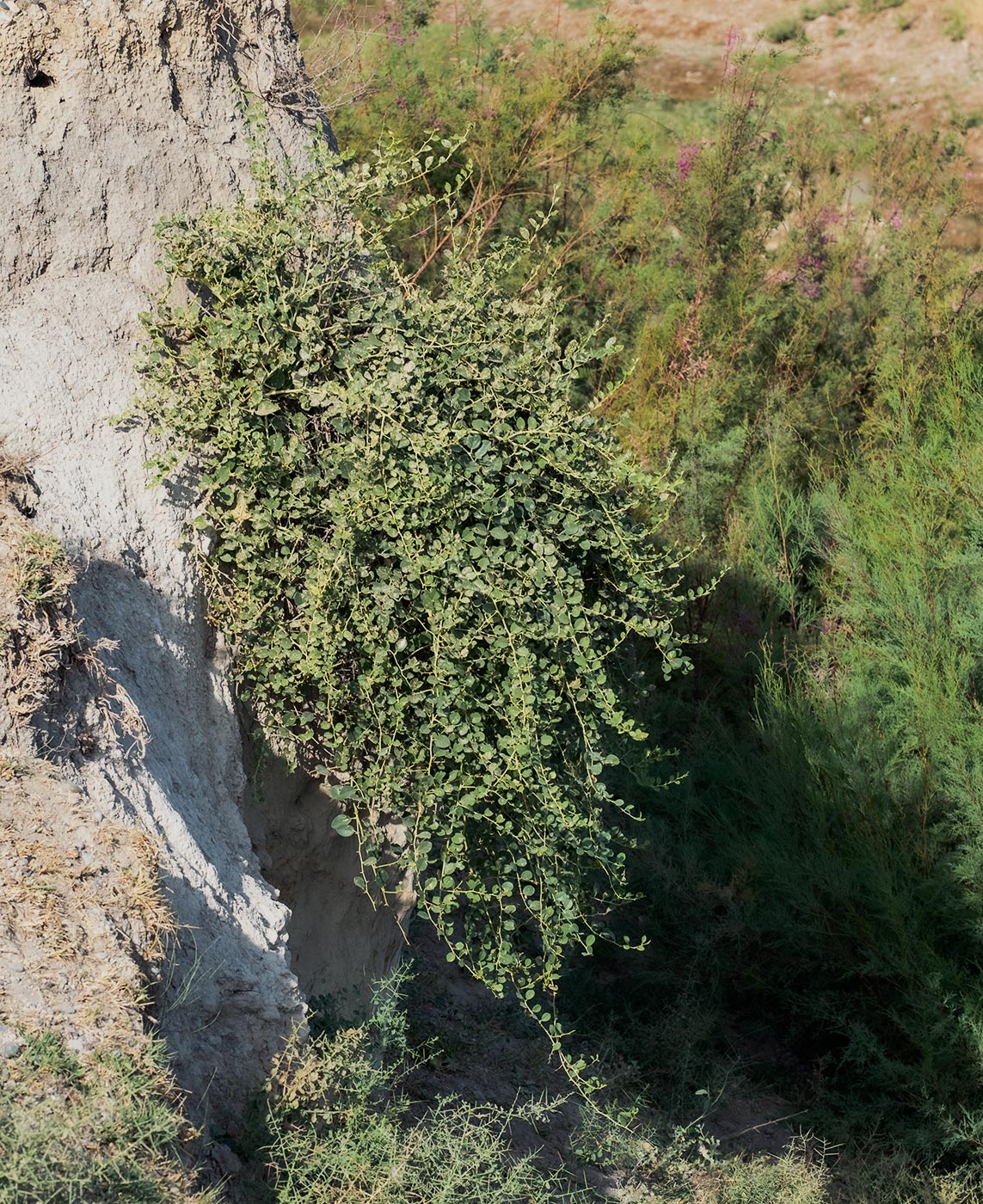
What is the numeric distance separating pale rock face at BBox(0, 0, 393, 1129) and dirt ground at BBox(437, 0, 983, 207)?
13344 millimetres

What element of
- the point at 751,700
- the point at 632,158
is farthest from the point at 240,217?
the point at 632,158

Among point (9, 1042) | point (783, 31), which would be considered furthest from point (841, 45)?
point (9, 1042)

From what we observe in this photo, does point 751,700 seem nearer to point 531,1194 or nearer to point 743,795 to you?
point 743,795

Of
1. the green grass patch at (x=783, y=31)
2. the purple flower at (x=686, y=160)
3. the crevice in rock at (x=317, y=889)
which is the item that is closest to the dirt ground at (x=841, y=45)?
the green grass patch at (x=783, y=31)

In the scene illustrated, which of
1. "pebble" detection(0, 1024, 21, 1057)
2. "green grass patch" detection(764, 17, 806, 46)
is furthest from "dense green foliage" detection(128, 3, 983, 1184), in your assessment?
"green grass patch" detection(764, 17, 806, 46)

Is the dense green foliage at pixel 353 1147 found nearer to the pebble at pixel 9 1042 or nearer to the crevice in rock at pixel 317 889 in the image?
the crevice in rock at pixel 317 889

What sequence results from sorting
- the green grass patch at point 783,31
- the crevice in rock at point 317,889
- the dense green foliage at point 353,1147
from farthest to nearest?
the green grass patch at point 783,31 < the crevice in rock at point 317,889 < the dense green foliage at point 353,1147

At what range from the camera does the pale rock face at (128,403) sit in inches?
123

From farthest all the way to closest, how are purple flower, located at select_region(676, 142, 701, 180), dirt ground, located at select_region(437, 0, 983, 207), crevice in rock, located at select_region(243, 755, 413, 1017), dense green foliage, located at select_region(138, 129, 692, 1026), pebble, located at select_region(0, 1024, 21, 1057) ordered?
1. dirt ground, located at select_region(437, 0, 983, 207)
2. purple flower, located at select_region(676, 142, 701, 180)
3. crevice in rock, located at select_region(243, 755, 413, 1017)
4. dense green foliage, located at select_region(138, 129, 692, 1026)
5. pebble, located at select_region(0, 1024, 21, 1057)

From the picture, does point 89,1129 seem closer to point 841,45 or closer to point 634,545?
point 634,545

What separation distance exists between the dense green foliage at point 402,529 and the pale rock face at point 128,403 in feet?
0.53

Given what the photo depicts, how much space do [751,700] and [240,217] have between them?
4.73 m

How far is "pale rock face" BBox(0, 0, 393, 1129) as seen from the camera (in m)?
3.14

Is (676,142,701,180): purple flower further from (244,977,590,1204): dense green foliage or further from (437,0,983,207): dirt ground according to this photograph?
(437,0,983,207): dirt ground
